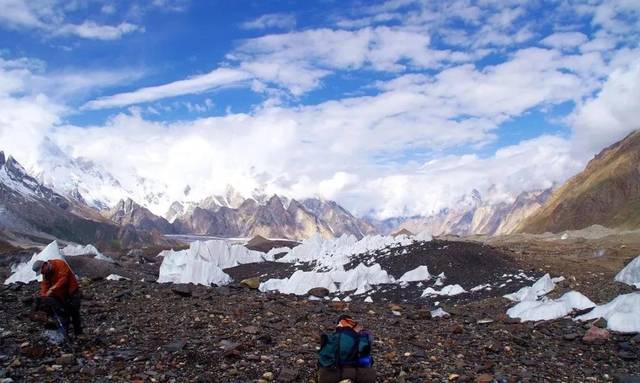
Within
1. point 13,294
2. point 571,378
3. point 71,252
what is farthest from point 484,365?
point 71,252

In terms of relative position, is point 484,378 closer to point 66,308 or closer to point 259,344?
point 259,344

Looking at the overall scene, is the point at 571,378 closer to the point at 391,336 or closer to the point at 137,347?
the point at 391,336

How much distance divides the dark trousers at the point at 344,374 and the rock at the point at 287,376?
1099 mm

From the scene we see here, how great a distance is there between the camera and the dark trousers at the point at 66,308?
38.2 ft

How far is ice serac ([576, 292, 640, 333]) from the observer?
51.0 ft

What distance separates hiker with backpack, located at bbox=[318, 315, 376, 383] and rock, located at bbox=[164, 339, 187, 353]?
3773 mm

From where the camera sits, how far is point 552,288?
2500 centimetres

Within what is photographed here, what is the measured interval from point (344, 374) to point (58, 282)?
6646mm

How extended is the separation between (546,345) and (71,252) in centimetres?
5745

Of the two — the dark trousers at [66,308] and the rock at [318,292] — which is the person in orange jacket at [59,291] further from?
the rock at [318,292]

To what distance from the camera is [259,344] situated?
42.2 ft

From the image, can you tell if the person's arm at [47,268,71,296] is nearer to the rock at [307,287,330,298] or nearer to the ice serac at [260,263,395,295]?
the rock at [307,287,330,298]

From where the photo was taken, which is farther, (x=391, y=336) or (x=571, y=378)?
(x=391, y=336)

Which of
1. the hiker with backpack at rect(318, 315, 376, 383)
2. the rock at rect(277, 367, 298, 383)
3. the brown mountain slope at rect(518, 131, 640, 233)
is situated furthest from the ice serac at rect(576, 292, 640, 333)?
the brown mountain slope at rect(518, 131, 640, 233)
